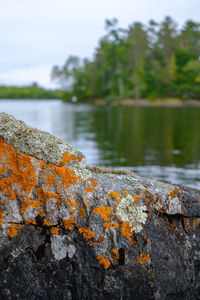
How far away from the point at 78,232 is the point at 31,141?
4.00 feet

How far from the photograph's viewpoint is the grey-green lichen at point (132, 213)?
3936 mm

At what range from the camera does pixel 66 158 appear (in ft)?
13.3

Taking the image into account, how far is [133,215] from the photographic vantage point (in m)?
3.95

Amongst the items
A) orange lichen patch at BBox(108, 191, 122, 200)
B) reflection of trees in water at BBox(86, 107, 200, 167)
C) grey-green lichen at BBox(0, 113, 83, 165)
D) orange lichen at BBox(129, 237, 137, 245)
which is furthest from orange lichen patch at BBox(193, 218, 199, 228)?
reflection of trees in water at BBox(86, 107, 200, 167)

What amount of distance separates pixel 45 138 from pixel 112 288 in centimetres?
194

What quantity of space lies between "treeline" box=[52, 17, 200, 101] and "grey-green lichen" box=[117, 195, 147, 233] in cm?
9476

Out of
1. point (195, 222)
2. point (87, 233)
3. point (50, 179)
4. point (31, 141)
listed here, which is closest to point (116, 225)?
point (87, 233)

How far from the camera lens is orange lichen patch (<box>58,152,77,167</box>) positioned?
4.01 meters

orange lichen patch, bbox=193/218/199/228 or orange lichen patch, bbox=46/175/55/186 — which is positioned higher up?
orange lichen patch, bbox=46/175/55/186

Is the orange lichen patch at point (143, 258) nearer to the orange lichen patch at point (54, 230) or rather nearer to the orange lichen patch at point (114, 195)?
the orange lichen patch at point (114, 195)

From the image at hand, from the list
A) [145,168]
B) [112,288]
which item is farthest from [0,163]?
[145,168]

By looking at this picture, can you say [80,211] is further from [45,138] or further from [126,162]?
[126,162]

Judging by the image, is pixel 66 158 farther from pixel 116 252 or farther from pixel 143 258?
pixel 143 258

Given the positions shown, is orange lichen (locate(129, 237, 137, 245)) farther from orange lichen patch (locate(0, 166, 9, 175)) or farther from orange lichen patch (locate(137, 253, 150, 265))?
orange lichen patch (locate(0, 166, 9, 175))
